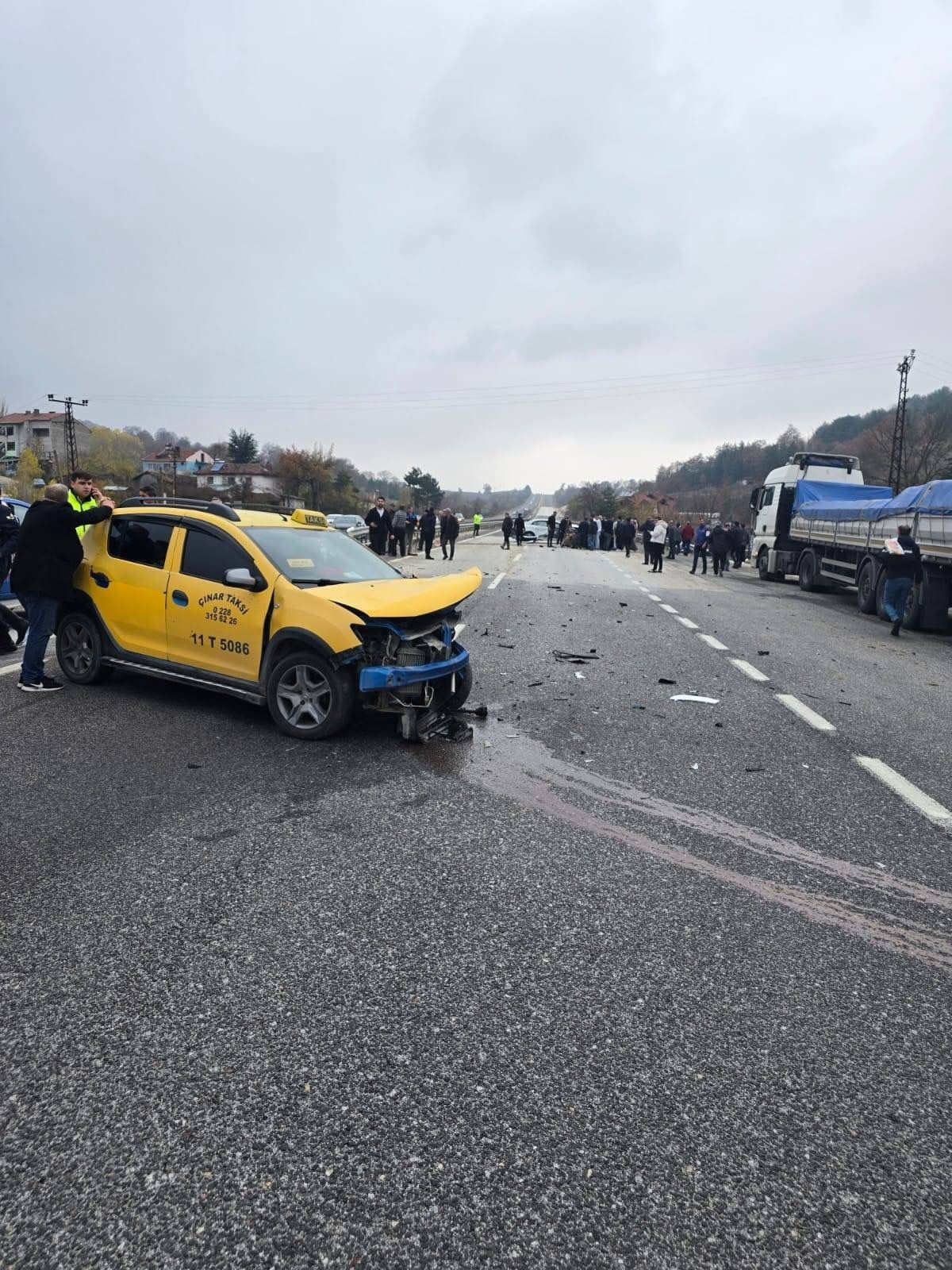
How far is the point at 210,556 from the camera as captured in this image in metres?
6.23

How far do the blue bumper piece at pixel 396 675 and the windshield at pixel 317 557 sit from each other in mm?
1018

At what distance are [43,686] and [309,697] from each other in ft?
9.50

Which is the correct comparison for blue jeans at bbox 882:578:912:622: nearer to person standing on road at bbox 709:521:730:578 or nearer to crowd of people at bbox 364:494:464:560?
person standing on road at bbox 709:521:730:578

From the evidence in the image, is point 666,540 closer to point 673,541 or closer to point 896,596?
point 673,541

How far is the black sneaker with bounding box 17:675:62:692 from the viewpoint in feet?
22.4

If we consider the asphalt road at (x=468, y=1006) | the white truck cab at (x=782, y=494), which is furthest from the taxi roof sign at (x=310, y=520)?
the white truck cab at (x=782, y=494)

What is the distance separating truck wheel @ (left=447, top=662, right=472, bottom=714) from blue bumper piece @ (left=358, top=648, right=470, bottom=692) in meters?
0.60

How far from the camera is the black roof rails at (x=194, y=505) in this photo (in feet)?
21.3

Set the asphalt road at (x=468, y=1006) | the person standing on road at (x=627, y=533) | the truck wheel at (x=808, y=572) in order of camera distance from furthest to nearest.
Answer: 1. the person standing on road at (x=627, y=533)
2. the truck wheel at (x=808, y=572)
3. the asphalt road at (x=468, y=1006)

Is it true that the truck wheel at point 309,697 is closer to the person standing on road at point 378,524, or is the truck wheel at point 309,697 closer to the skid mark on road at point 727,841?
the skid mark on road at point 727,841

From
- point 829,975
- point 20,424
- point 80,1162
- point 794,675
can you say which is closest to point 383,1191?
point 80,1162

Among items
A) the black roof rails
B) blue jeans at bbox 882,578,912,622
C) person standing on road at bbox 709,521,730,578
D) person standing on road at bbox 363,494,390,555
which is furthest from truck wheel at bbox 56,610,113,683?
person standing on road at bbox 709,521,730,578

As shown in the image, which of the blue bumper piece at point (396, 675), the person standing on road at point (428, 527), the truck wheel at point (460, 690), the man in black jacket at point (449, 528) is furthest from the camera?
the man in black jacket at point (449, 528)

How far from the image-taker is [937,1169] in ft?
6.78
